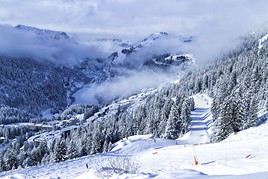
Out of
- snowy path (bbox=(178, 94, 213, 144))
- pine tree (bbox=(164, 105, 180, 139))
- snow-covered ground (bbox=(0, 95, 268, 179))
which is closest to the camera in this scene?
snow-covered ground (bbox=(0, 95, 268, 179))

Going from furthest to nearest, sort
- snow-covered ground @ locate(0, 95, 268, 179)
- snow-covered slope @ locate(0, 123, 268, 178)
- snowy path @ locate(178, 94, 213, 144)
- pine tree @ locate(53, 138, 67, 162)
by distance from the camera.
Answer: snowy path @ locate(178, 94, 213, 144) < pine tree @ locate(53, 138, 67, 162) < snow-covered ground @ locate(0, 95, 268, 179) < snow-covered slope @ locate(0, 123, 268, 178)

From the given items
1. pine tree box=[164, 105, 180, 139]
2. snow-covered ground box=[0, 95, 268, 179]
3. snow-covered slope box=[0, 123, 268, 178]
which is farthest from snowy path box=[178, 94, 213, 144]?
snow-covered slope box=[0, 123, 268, 178]

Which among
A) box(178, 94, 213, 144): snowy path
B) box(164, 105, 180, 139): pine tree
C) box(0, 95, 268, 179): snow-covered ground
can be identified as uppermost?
box(0, 95, 268, 179): snow-covered ground

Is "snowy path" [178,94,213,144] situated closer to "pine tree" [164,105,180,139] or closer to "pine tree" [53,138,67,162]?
"pine tree" [164,105,180,139]

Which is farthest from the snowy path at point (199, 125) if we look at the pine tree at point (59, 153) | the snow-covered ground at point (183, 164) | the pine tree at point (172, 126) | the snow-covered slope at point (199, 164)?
the snow-covered slope at point (199, 164)

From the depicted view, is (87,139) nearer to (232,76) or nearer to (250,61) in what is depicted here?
(232,76)

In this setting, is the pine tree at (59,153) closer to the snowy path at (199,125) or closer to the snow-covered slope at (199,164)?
the snow-covered slope at (199,164)

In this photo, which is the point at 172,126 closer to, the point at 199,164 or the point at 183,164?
the point at 183,164

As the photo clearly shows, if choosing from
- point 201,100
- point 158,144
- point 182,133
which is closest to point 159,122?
point 182,133

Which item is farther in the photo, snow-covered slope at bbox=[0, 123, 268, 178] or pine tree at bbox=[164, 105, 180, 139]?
pine tree at bbox=[164, 105, 180, 139]
